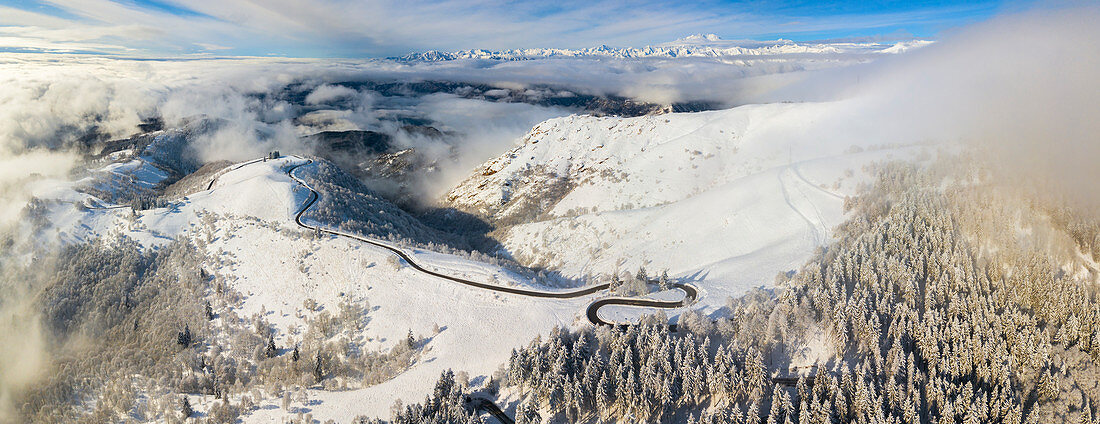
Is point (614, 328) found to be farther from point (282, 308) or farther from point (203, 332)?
point (203, 332)

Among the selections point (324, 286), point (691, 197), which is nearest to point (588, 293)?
point (324, 286)

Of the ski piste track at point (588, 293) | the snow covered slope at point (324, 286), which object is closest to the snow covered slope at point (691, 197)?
the ski piste track at point (588, 293)

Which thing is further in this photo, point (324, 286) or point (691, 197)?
point (691, 197)

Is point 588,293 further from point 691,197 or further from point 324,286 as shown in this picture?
point 691,197

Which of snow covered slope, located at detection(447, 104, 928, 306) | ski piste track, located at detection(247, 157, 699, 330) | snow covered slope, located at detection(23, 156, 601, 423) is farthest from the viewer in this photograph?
snow covered slope, located at detection(447, 104, 928, 306)

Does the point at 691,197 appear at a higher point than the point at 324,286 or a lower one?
higher

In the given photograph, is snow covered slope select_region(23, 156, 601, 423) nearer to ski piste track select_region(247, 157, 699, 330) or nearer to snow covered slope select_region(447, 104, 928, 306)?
ski piste track select_region(247, 157, 699, 330)

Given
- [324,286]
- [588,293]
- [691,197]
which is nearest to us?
[588,293]

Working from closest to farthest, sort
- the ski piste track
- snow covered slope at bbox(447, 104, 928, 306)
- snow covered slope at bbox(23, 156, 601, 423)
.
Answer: snow covered slope at bbox(23, 156, 601, 423) → the ski piste track → snow covered slope at bbox(447, 104, 928, 306)

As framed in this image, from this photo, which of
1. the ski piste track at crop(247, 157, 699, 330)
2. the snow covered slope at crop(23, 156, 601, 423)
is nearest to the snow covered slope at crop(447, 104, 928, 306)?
the ski piste track at crop(247, 157, 699, 330)

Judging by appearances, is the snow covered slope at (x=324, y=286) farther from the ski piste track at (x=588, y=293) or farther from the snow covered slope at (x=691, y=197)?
the snow covered slope at (x=691, y=197)
